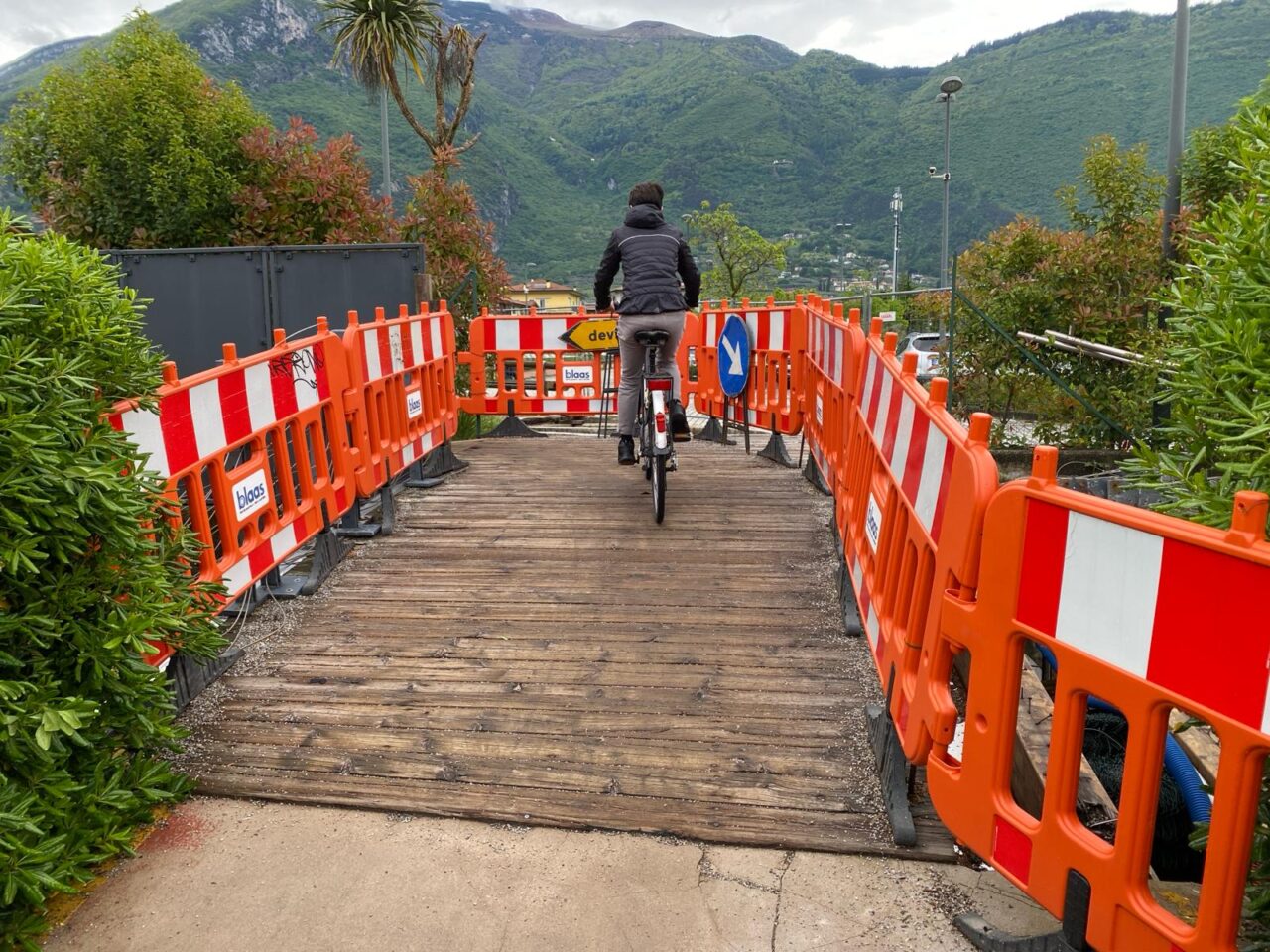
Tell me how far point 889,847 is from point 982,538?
123 centimetres

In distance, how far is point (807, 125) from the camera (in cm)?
13312

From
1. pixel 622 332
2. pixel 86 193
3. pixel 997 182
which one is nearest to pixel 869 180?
pixel 997 182

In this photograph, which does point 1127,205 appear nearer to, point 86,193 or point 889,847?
point 889,847

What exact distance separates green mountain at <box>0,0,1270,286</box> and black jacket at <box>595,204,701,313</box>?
85364 mm

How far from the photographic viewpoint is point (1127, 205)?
13.1m

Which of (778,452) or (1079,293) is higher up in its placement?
(1079,293)

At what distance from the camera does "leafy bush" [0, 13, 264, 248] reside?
59.1 feet

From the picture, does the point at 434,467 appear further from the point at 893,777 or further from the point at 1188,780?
the point at 1188,780

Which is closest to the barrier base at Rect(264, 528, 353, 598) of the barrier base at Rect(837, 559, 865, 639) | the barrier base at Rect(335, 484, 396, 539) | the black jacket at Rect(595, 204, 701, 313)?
the barrier base at Rect(335, 484, 396, 539)

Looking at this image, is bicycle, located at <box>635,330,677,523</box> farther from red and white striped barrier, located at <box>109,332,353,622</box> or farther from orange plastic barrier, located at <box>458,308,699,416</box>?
orange plastic barrier, located at <box>458,308,699,416</box>

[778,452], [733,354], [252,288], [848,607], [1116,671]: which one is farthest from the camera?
[252,288]

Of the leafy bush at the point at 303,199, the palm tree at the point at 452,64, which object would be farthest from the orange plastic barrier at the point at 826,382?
the palm tree at the point at 452,64

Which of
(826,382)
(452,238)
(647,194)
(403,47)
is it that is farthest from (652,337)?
(403,47)

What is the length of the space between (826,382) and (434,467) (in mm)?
3638
